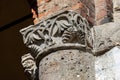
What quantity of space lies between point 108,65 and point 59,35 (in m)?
0.36

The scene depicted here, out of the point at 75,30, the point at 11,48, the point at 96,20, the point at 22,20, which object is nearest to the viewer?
the point at 75,30

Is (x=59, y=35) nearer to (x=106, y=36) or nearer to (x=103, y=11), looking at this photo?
(x=106, y=36)

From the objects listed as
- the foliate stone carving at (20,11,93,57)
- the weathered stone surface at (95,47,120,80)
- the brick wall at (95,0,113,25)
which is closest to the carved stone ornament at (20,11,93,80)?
the foliate stone carving at (20,11,93,57)

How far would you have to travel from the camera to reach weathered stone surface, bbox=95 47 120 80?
2975mm

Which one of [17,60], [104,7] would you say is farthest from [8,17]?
[104,7]

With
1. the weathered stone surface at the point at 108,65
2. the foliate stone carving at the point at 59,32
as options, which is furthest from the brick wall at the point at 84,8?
the weathered stone surface at the point at 108,65

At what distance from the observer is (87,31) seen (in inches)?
122

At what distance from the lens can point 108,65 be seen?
119 inches

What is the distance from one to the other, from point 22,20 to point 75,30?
295 centimetres

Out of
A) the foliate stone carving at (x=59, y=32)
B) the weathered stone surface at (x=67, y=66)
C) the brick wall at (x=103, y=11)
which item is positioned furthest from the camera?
the brick wall at (x=103, y=11)

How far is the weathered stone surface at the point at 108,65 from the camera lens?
2.98 meters

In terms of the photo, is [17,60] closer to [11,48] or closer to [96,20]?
[11,48]

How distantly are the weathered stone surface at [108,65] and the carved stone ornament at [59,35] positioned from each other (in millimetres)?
111

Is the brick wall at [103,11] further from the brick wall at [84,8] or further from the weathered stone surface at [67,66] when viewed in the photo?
the weathered stone surface at [67,66]
